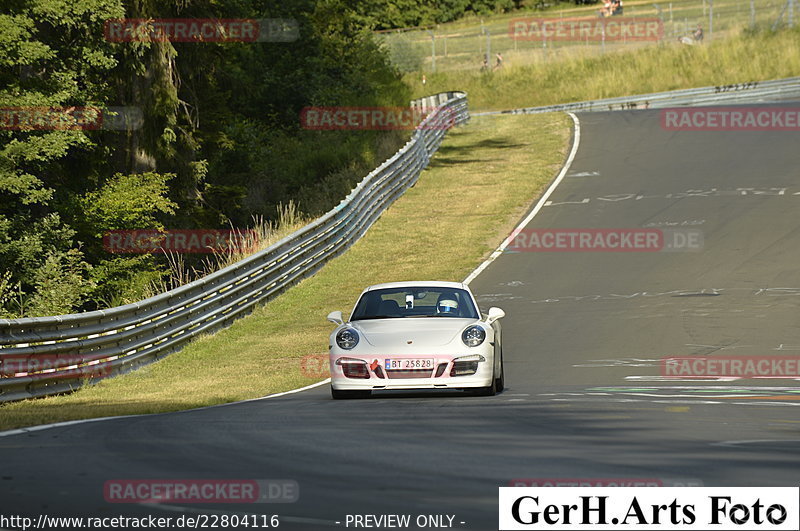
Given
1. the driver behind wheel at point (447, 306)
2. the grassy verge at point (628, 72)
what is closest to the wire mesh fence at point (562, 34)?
the grassy verge at point (628, 72)

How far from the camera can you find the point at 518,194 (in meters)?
34.5

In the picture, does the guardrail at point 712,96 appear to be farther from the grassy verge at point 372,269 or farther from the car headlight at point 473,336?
the car headlight at point 473,336

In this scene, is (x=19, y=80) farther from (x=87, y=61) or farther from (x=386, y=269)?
(x=386, y=269)

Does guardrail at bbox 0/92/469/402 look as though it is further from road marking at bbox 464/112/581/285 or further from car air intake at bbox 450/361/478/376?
car air intake at bbox 450/361/478/376

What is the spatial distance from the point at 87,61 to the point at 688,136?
23.7 m

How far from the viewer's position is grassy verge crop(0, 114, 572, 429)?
14438mm

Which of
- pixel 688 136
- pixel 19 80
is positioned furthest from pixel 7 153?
pixel 688 136

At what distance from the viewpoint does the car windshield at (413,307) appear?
1332cm

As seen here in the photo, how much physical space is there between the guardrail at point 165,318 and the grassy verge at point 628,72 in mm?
29722

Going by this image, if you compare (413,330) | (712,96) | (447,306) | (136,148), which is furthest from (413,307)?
(712,96)

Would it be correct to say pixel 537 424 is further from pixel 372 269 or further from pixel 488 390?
pixel 372 269

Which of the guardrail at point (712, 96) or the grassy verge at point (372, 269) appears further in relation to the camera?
the guardrail at point (712, 96)

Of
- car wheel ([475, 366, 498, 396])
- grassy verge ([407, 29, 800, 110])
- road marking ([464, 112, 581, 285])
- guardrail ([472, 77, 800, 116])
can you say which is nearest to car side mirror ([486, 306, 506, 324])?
car wheel ([475, 366, 498, 396])

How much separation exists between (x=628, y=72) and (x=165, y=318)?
1861 inches
